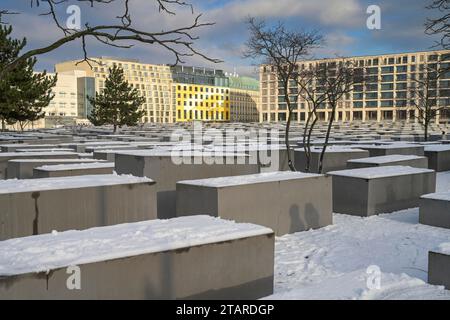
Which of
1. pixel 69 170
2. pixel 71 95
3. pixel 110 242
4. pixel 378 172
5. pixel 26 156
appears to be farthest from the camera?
pixel 71 95

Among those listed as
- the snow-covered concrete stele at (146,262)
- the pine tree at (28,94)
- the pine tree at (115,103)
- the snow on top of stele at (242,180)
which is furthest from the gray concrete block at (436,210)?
the pine tree at (115,103)

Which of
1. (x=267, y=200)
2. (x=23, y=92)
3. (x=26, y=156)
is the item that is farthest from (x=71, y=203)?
(x=23, y=92)

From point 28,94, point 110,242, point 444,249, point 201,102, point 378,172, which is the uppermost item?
point 201,102

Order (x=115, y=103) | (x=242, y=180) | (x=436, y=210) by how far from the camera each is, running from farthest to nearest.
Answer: (x=115, y=103), (x=436, y=210), (x=242, y=180)

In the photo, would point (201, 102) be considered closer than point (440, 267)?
No

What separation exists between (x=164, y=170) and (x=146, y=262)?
239 inches

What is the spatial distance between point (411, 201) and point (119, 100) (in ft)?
97.7

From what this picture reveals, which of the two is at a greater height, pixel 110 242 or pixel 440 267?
pixel 110 242

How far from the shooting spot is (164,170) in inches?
420

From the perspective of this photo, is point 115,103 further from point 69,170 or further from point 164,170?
point 164,170

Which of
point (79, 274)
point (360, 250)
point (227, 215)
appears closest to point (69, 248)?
point (79, 274)

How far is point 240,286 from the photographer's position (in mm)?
5434
